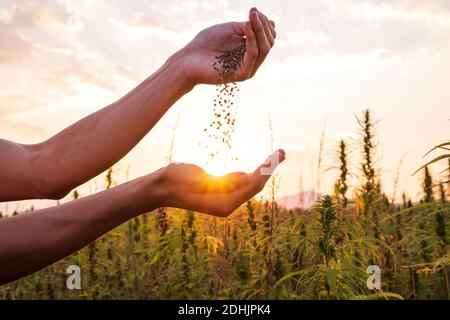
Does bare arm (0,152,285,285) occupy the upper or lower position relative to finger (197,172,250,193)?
lower

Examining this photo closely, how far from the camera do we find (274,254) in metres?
4.07

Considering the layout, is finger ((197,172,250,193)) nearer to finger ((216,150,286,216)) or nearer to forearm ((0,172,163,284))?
finger ((216,150,286,216))

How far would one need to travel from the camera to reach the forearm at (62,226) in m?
2.34

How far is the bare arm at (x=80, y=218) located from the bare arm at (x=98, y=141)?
0.99ft

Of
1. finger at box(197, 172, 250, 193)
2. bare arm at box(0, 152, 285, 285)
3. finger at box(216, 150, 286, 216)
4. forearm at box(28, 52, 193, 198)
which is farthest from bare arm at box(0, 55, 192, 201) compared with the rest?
finger at box(216, 150, 286, 216)

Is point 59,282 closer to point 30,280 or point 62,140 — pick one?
point 30,280

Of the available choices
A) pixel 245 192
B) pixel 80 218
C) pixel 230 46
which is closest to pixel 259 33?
pixel 230 46

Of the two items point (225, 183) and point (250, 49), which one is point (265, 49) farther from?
point (225, 183)

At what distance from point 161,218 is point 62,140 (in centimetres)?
159

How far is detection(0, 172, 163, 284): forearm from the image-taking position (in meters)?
2.34

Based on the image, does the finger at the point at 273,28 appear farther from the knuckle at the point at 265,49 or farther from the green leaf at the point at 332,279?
the green leaf at the point at 332,279

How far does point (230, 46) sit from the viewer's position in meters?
2.91
